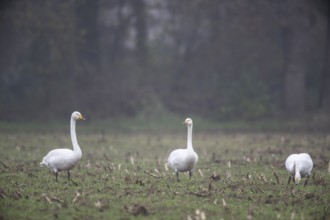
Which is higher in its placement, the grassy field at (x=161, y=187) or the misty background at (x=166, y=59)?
the misty background at (x=166, y=59)

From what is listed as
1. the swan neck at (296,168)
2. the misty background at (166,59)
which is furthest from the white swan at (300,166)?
the misty background at (166,59)

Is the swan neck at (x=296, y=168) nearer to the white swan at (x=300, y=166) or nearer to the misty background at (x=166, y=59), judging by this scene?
the white swan at (x=300, y=166)

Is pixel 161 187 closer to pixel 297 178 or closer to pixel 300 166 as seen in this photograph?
pixel 297 178

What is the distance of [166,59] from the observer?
41031 millimetres

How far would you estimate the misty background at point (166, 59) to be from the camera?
32.7 m

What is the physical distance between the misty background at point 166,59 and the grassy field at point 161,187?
12.7 metres

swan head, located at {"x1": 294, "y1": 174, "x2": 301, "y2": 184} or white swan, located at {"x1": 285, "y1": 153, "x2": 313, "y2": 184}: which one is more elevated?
white swan, located at {"x1": 285, "y1": 153, "x2": 313, "y2": 184}

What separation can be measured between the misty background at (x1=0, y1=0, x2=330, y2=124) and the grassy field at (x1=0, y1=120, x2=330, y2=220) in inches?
500

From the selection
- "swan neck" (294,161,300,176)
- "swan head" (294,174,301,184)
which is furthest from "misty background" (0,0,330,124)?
"swan head" (294,174,301,184)

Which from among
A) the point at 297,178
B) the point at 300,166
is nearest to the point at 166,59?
the point at 300,166

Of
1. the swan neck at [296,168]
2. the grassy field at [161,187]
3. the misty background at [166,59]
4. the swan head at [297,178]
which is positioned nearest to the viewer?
the grassy field at [161,187]

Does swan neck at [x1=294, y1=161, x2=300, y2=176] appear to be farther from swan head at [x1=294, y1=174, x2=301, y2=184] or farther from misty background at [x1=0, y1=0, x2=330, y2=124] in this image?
misty background at [x1=0, y1=0, x2=330, y2=124]

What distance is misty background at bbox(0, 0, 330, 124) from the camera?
107 ft

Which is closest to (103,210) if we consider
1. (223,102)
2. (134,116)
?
(134,116)
